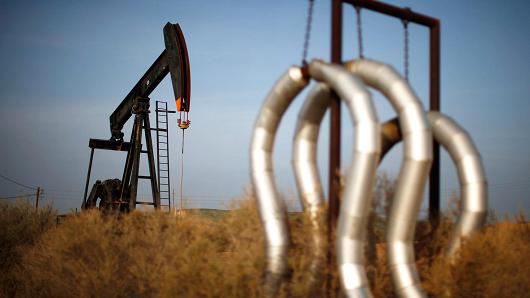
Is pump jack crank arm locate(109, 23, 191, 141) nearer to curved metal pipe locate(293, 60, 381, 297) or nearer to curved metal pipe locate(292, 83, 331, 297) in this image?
curved metal pipe locate(292, 83, 331, 297)

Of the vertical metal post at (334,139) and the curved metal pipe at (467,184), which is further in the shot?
the curved metal pipe at (467,184)

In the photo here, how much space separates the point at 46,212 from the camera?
17.8m

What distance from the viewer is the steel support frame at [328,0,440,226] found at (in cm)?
887

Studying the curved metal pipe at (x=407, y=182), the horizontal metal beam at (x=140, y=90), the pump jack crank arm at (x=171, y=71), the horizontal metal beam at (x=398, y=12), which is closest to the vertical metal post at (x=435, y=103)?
the horizontal metal beam at (x=398, y=12)

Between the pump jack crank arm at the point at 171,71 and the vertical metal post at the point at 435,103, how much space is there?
9438 millimetres

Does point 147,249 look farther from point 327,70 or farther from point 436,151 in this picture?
point 436,151

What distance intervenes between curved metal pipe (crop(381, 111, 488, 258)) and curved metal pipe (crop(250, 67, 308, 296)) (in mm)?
1903

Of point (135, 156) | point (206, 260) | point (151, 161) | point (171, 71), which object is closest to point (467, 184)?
point (206, 260)

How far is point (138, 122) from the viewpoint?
67.6 ft

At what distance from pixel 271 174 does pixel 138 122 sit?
12333 mm

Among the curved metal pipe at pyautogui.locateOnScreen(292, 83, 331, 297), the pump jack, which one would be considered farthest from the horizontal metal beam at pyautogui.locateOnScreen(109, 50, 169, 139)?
the curved metal pipe at pyautogui.locateOnScreen(292, 83, 331, 297)

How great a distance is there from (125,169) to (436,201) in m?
13.6

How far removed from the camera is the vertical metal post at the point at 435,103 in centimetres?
1079

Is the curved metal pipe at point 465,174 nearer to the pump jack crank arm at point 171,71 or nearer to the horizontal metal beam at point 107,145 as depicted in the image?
the pump jack crank arm at point 171,71
